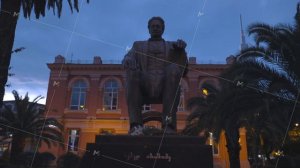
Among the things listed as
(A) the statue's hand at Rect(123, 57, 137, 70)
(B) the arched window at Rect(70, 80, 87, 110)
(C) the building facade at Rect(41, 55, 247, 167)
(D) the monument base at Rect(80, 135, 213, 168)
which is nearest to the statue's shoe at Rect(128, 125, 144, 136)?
(D) the monument base at Rect(80, 135, 213, 168)

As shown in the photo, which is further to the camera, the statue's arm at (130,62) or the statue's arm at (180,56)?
the statue's arm at (180,56)

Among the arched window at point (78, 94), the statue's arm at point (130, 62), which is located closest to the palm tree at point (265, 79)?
the statue's arm at point (130, 62)

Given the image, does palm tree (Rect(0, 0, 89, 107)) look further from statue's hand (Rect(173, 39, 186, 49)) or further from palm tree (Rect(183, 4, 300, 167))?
palm tree (Rect(183, 4, 300, 167))

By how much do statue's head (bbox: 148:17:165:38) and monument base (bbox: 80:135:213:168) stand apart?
2.32m

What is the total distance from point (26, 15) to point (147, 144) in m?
10.5

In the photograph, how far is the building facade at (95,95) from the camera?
33031 millimetres

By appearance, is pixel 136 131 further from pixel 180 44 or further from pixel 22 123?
pixel 22 123

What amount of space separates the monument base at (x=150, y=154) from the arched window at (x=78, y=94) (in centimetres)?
2945

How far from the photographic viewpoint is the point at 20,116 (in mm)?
23656

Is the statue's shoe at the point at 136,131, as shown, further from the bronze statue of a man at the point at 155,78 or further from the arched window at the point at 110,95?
the arched window at the point at 110,95

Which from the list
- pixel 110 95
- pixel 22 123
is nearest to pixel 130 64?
pixel 22 123

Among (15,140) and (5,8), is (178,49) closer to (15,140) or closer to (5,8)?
(5,8)

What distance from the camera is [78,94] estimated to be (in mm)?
34281

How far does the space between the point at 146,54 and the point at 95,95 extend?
91.5 feet
